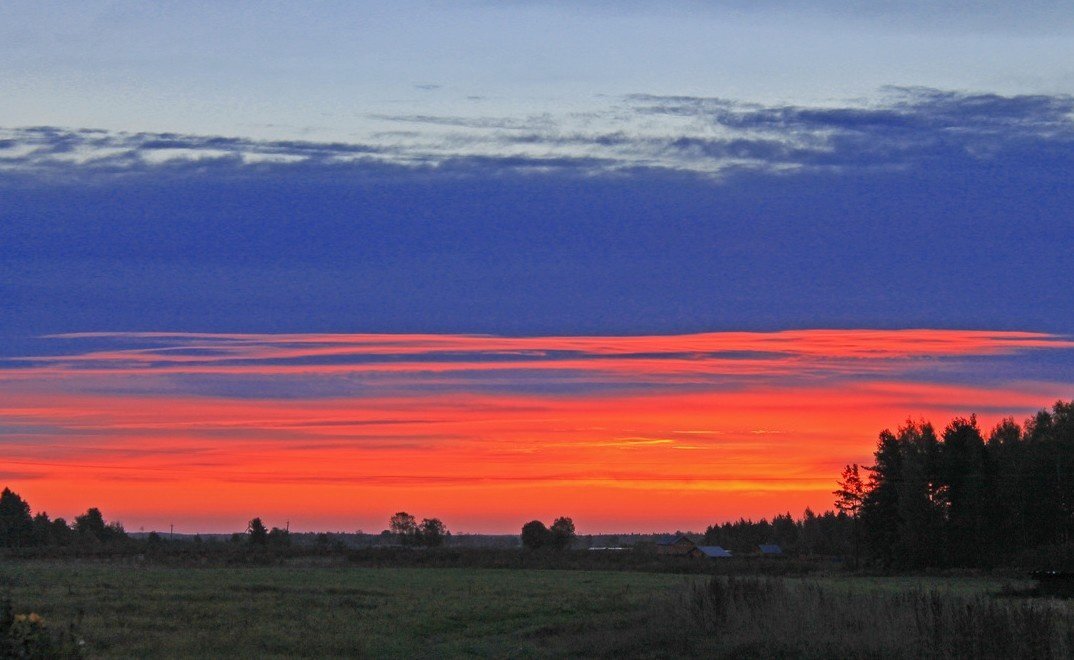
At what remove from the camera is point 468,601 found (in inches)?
1845

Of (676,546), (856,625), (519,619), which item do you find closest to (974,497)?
(519,619)

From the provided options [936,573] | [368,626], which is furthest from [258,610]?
[936,573]

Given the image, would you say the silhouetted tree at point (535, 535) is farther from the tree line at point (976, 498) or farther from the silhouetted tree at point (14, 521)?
the tree line at point (976, 498)

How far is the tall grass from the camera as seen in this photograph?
19.7 m

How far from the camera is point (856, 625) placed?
74.5 ft

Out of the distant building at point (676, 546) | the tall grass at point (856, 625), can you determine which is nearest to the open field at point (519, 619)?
the tall grass at point (856, 625)

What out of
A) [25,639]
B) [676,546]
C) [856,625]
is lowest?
[856,625]

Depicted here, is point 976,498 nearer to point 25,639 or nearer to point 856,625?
point 856,625

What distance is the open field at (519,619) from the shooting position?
22250 millimetres

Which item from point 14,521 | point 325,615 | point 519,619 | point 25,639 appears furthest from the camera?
point 14,521

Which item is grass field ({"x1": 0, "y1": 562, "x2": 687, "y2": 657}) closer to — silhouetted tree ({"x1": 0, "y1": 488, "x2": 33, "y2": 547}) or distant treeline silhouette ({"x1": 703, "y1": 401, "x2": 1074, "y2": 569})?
distant treeline silhouette ({"x1": 703, "y1": 401, "x2": 1074, "y2": 569})

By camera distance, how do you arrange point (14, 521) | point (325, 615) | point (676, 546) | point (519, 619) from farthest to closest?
point (676, 546) < point (14, 521) < point (325, 615) < point (519, 619)

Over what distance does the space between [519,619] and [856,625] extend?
16429 millimetres

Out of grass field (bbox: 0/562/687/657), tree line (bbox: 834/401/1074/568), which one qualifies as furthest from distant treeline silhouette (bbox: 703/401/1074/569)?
grass field (bbox: 0/562/687/657)
